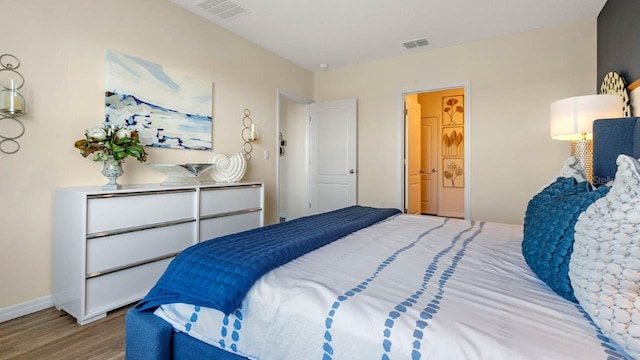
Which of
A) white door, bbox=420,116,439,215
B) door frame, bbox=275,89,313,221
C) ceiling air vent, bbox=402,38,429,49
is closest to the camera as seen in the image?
ceiling air vent, bbox=402,38,429,49

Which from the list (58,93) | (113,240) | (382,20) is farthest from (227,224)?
(382,20)

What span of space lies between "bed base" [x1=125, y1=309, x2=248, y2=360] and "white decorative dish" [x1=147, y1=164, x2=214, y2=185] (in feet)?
5.59

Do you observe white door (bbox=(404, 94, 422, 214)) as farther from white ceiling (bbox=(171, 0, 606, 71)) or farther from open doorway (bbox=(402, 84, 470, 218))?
white ceiling (bbox=(171, 0, 606, 71))

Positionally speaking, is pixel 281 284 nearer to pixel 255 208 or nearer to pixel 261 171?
pixel 255 208

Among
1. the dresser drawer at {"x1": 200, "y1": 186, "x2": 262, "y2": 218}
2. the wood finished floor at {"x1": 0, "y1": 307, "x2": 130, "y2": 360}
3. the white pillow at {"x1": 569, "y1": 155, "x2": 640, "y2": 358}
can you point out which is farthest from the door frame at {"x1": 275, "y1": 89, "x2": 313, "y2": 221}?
A: the white pillow at {"x1": 569, "y1": 155, "x2": 640, "y2": 358}

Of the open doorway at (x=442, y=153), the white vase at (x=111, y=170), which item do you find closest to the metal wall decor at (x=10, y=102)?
the white vase at (x=111, y=170)

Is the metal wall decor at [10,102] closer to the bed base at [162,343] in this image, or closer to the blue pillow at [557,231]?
the bed base at [162,343]

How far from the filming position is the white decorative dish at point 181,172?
2.78 meters

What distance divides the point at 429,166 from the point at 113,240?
19.0 feet

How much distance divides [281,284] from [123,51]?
8.63 feet

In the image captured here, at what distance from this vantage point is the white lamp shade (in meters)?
2.26

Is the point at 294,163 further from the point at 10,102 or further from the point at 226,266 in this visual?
the point at 226,266

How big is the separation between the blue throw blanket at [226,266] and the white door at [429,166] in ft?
17.3

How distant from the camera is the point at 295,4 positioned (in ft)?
Result: 9.98
